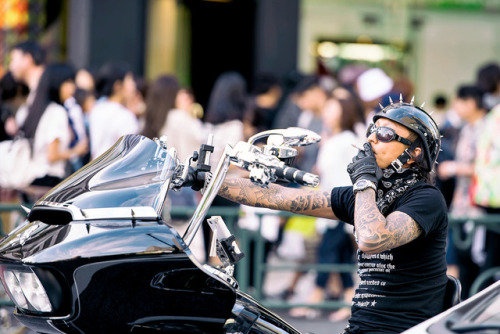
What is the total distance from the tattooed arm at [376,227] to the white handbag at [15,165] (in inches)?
A: 165

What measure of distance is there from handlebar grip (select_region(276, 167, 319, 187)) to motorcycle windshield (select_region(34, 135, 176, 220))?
400mm

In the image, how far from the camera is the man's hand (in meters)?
3.27

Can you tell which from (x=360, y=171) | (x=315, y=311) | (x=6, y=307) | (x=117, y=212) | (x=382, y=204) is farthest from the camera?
(x=315, y=311)

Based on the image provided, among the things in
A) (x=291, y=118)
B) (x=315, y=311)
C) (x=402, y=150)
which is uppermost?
(x=402, y=150)

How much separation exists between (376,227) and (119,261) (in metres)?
1.01

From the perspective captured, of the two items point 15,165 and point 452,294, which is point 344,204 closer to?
point 452,294

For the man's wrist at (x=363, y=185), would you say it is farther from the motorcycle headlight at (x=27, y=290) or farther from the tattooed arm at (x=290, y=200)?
the motorcycle headlight at (x=27, y=290)

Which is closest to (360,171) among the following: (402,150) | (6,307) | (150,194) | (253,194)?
(402,150)

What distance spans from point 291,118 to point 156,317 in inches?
280

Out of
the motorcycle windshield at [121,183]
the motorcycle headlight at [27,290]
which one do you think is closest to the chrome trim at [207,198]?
the motorcycle windshield at [121,183]

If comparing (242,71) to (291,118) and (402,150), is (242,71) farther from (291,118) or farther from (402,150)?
(402,150)

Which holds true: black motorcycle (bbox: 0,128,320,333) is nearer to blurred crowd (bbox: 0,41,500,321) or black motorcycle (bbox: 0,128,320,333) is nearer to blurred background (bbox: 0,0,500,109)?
blurred crowd (bbox: 0,41,500,321)

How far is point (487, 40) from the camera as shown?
14.3 metres

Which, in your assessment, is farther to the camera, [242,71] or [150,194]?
[242,71]
